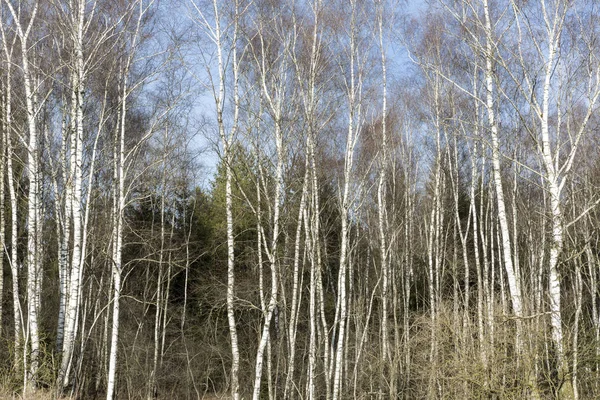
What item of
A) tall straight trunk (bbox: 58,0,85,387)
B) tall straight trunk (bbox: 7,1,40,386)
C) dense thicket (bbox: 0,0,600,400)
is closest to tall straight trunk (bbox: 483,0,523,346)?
dense thicket (bbox: 0,0,600,400)

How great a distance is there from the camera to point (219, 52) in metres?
10.1

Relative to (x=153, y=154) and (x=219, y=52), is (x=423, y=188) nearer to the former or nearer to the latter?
(x=153, y=154)

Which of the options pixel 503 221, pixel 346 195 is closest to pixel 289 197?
pixel 346 195

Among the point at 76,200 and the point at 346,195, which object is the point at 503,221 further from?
the point at 76,200

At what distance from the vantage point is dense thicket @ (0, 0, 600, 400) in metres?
9.15

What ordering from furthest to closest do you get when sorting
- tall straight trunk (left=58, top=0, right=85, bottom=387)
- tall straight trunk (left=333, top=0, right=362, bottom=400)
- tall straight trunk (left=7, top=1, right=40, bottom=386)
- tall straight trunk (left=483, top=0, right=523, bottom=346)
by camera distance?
tall straight trunk (left=333, top=0, right=362, bottom=400)
tall straight trunk (left=7, top=1, right=40, bottom=386)
tall straight trunk (left=58, top=0, right=85, bottom=387)
tall straight trunk (left=483, top=0, right=523, bottom=346)

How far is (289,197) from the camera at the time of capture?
1340 centimetres

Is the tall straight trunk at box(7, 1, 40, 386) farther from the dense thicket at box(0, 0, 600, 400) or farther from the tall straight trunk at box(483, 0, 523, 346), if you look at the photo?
the tall straight trunk at box(483, 0, 523, 346)

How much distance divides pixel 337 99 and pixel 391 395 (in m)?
7.03

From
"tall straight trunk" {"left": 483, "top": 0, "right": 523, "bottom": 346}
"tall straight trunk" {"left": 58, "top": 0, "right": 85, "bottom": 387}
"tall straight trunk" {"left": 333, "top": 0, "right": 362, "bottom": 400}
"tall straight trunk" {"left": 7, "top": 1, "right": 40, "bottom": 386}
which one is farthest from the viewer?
"tall straight trunk" {"left": 333, "top": 0, "right": 362, "bottom": 400}

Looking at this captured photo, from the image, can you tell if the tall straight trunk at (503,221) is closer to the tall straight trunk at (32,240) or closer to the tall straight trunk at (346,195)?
the tall straight trunk at (346,195)

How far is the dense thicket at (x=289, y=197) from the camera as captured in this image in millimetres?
9148

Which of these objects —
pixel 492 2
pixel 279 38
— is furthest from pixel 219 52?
pixel 492 2

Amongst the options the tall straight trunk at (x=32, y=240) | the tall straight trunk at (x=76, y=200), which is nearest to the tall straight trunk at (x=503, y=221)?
the tall straight trunk at (x=76, y=200)
